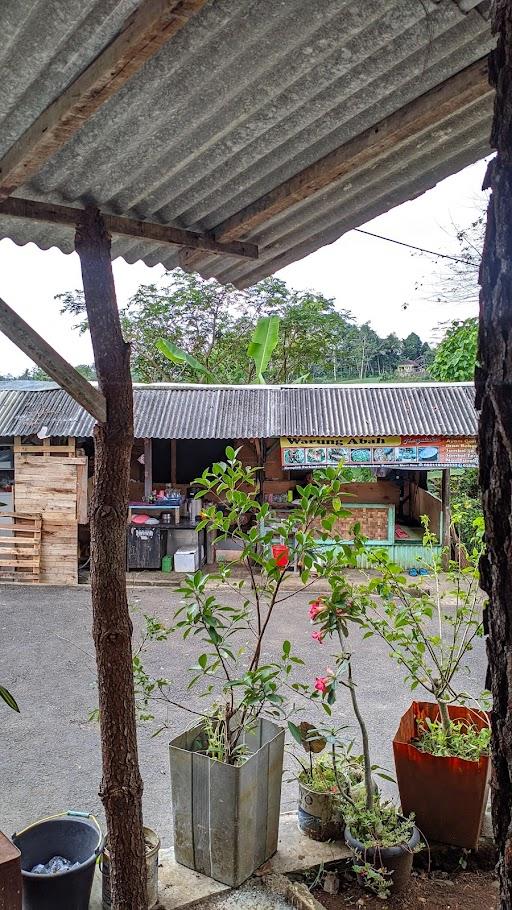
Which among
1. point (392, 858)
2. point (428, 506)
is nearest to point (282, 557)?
point (392, 858)

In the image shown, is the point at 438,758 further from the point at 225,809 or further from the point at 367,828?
the point at 225,809

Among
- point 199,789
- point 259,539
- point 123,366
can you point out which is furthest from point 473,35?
point 199,789

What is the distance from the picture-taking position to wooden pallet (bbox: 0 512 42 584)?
9.10 m

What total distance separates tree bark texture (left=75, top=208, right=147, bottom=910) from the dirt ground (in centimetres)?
81

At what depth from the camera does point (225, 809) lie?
2.39 meters

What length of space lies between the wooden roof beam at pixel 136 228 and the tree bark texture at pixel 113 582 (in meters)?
0.06

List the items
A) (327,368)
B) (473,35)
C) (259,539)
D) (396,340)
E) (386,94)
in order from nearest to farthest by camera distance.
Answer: (473,35)
(386,94)
(259,539)
(327,368)
(396,340)

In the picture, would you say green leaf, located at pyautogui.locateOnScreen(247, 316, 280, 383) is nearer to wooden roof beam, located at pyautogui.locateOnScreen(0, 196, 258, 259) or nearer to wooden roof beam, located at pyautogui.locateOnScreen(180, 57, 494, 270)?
wooden roof beam, located at pyautogui.locateOnScreen(0, 196, 258, 259)

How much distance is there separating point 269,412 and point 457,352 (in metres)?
4.71

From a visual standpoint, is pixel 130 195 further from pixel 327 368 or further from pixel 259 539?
pixel 327 368

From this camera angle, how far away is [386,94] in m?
1.70

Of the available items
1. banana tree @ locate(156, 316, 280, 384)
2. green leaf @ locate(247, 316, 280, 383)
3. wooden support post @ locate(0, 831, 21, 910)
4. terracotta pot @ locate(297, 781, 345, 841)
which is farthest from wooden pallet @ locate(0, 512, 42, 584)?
wooden support post @ locate(0, 831, 21, 910)

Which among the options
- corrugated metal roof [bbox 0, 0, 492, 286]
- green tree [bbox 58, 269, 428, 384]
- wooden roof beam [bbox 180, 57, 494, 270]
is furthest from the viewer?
green tree [bbox 58, 269, 428, 384]

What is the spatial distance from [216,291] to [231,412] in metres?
5.52
